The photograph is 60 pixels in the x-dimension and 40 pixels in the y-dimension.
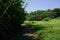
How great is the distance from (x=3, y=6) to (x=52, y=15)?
58.0 meters

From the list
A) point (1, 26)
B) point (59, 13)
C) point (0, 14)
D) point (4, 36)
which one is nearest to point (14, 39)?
point (4, 36)

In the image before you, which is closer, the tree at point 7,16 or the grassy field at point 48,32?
the tree at point 7,16

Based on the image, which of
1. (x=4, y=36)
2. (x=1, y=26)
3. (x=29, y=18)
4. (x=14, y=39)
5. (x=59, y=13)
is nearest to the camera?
(x=1, y=26)

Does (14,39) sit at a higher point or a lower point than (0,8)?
lower

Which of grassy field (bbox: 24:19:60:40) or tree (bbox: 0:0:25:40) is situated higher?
tree (bbox: 0:0:25:40)

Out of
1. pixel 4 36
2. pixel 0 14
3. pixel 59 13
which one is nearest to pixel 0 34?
pixel 4 36

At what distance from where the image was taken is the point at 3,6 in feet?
44.1

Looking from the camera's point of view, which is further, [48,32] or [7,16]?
[48,32]

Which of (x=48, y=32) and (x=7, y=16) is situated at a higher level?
(x=7, y=16)

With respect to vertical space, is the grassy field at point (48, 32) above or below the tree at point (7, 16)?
below

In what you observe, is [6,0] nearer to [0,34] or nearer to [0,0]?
[0,0]

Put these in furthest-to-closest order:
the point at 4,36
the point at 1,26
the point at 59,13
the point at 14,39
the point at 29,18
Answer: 1. the point at 59,13
2. the point at 29,18
3. the point at 14,39
4. the point at 4,36
5. the point at 1,26

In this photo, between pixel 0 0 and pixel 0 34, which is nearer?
pixel 0 0

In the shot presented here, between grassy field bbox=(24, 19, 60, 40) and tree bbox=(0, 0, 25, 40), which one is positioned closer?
tree bbox=(0, 0, 25, 40)
